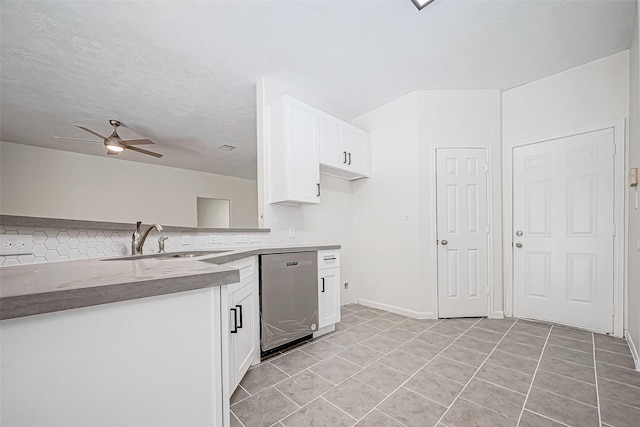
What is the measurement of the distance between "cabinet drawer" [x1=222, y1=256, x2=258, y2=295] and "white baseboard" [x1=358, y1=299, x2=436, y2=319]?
2003 millimetres

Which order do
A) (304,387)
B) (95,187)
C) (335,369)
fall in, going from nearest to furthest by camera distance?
(304,387)
(335,369)
(95,187)

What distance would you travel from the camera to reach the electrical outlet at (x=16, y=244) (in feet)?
3.45

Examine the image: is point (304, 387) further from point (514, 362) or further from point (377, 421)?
point (514, 362)

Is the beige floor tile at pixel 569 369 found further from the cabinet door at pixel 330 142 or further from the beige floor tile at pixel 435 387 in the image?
the cabinet door at pixel 330 142

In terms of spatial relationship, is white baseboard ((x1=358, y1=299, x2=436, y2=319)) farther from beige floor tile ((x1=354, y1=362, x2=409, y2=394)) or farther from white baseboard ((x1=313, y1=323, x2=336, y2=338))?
beige floor tile ((x1=354, y1=362, x2=409, y2=394))

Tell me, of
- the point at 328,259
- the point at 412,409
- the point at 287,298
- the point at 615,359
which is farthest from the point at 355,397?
the point at 615,359

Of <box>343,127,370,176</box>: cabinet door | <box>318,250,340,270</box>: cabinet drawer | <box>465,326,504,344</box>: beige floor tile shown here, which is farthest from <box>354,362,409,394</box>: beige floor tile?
<box>343,127,370,176</box>: cabinet door

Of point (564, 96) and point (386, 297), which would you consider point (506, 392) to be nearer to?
point (386, 297)

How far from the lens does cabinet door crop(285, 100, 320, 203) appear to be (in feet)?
8.64

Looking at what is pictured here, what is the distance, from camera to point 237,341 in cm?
164

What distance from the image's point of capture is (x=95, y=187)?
5.14 m

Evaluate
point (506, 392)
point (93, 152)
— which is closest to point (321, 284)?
point (506, 392)

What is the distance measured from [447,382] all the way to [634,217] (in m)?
2.12

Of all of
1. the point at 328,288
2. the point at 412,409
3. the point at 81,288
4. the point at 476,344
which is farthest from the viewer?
the point at 328,288
